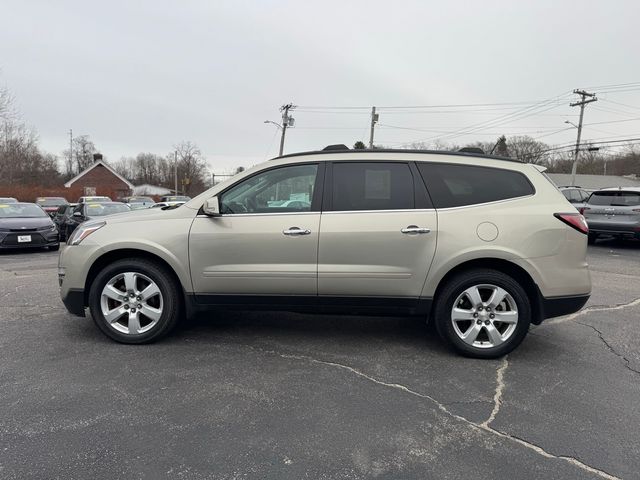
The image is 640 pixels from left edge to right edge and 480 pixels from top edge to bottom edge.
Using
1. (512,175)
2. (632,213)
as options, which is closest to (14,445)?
(512,175)

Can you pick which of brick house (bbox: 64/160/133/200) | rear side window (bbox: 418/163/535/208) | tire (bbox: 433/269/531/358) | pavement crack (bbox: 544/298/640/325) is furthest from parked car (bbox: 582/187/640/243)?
brick house (bbox: 64/160/133/200)

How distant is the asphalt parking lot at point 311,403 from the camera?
2.50m

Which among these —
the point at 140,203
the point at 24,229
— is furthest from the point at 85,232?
the point at 140,203

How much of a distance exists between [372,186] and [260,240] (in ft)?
3.67

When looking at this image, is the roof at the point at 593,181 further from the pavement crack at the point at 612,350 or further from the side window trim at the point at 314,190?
the side window trim at the point at 314,190

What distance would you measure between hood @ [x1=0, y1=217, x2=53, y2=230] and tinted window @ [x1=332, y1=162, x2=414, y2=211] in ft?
34.5

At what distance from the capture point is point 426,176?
405 cm

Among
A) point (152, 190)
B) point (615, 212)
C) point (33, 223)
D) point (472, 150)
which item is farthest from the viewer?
point (152, 190)

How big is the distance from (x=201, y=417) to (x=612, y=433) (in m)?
2.65

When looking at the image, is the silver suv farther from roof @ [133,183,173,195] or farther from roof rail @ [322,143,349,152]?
roof @ [133,183,173,195]

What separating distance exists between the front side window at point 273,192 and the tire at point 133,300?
916 mm

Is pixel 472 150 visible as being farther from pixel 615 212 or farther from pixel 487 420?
pixel 615 212

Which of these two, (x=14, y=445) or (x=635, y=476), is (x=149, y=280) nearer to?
(x=14, y=445)

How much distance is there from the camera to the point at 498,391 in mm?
3389
